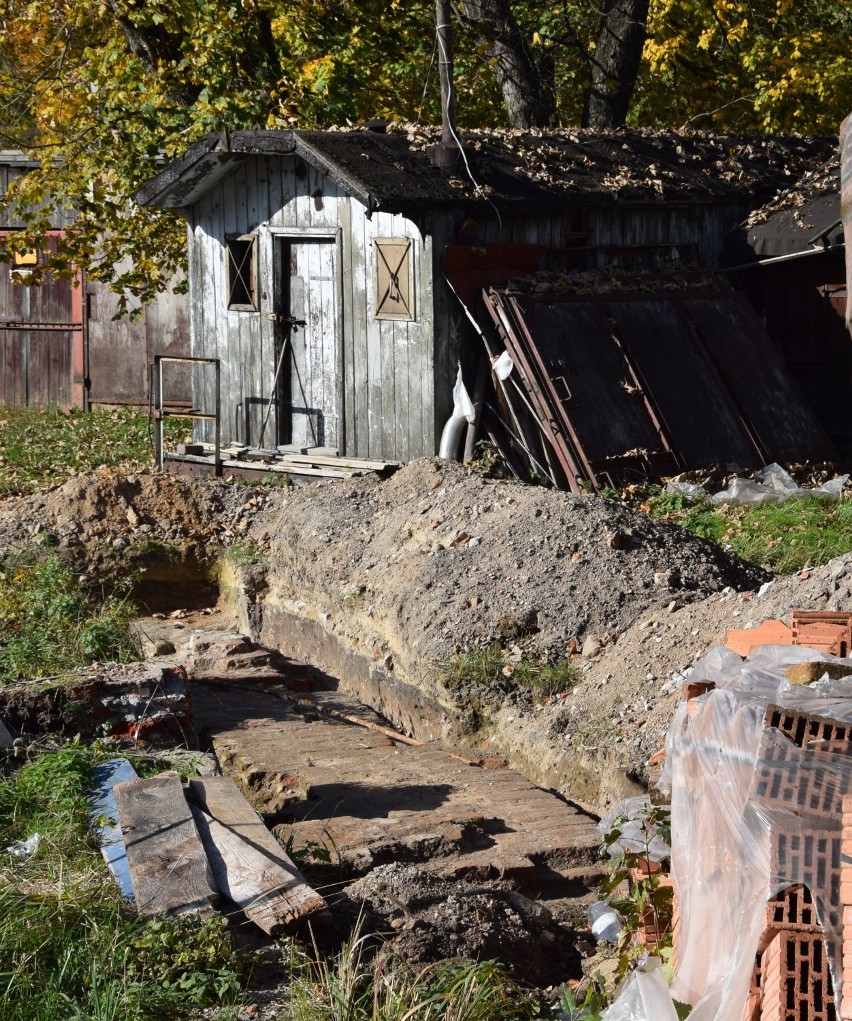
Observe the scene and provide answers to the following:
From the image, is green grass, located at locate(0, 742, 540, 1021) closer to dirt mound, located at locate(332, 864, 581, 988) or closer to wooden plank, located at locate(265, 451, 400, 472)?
dirt mound, located at locate(332, 864, 581, 988)

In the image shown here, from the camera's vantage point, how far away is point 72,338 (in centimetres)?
1997

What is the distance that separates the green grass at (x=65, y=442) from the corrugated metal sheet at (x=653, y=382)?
5058mm

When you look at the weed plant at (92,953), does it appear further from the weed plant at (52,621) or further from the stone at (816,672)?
the weed plant at (52,621)

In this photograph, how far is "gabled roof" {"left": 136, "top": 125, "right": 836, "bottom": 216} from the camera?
40.8ft

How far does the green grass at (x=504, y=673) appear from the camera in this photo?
824 cm

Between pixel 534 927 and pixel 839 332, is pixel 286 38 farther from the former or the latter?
pixel 534 927

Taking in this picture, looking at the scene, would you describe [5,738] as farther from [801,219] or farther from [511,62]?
[511,62]

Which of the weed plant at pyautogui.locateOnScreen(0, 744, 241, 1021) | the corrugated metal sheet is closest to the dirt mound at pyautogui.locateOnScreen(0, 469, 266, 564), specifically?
the corrugated metal sheet

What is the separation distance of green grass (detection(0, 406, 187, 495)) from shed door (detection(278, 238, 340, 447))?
7.23ft

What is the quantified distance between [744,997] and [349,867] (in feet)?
8.63

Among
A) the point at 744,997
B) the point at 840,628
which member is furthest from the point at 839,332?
the point at 744,997

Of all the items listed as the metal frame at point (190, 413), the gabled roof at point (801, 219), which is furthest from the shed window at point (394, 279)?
the gabled roof at point (801, 219)

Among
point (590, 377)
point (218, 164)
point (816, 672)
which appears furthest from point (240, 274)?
point (816, 672)

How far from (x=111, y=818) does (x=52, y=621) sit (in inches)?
169
